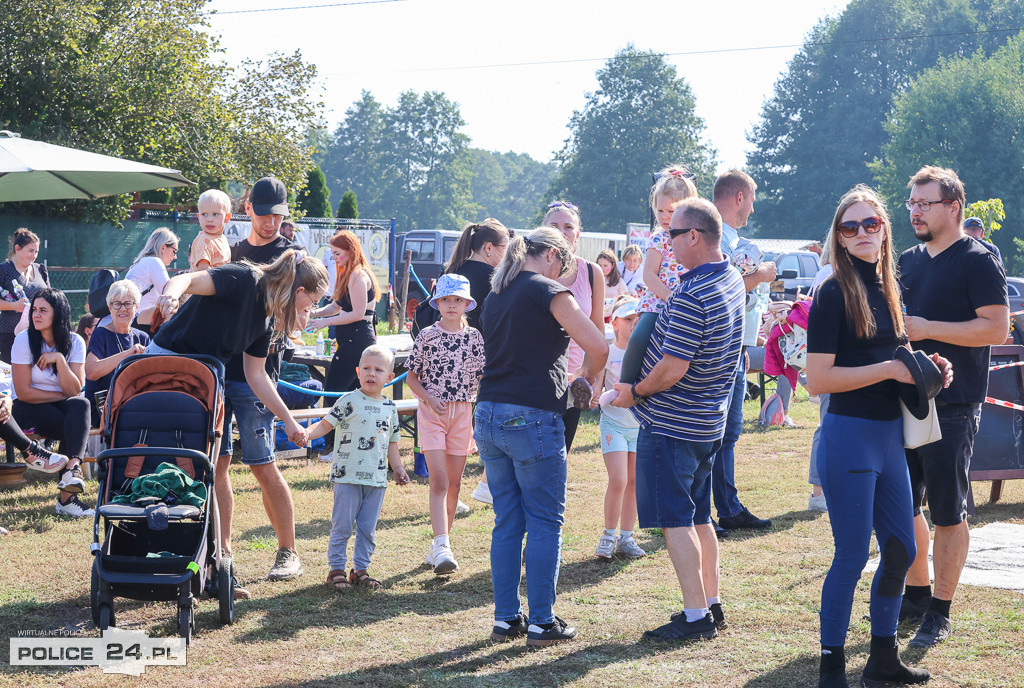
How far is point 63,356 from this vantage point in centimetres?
731

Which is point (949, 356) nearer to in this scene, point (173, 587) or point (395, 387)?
point (173, 587)

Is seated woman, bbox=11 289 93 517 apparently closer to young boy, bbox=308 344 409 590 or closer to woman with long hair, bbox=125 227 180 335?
woman with long hair, bbox=125 227 180 335

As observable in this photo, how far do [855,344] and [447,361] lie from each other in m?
2.65

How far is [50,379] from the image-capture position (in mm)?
7336

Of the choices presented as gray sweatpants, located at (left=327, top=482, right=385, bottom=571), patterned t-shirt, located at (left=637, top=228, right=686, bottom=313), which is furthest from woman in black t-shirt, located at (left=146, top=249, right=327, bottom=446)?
patterned t-shirt, located at (left=637, top=228, right=686, bottom=313)

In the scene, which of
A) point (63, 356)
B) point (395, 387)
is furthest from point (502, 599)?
point (395, 387)

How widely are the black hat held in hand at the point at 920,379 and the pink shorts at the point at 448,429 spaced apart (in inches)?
108

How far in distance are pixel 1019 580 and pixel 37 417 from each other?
670 centimetres

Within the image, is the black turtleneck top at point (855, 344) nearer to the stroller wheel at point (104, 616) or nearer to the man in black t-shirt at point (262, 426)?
the man in black t-shirt at point (262, 426)

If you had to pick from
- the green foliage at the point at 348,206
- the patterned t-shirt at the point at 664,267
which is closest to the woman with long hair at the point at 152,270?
the patterned t-shirt at the point at 664,267

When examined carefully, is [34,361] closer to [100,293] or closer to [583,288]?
[100,293]

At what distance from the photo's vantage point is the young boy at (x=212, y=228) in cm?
683

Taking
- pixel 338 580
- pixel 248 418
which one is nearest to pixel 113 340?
pixel 248 418

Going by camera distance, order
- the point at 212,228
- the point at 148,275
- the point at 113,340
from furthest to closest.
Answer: the point at 148,275, the point at 113,340, the point at 212,228
